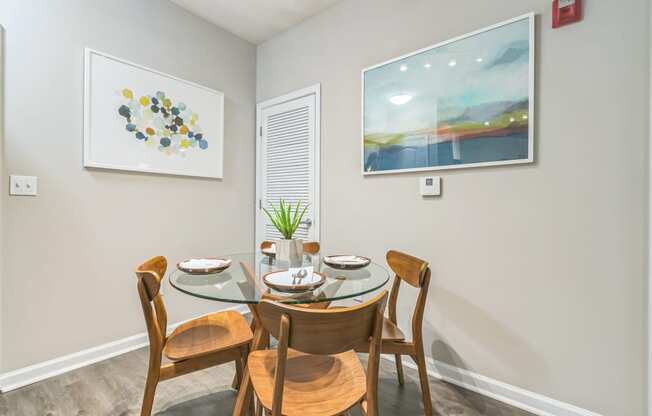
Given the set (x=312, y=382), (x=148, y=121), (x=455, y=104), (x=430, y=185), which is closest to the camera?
(x=312, y=382)

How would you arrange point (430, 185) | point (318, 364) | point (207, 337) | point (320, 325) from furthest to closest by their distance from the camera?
1. point (430, 185)
2. point (207, 337)
3. point (318, 364)
4. point (320, 325)

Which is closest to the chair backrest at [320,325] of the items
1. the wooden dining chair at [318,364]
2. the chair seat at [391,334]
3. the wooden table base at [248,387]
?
the wooden dining chair at [318,364]

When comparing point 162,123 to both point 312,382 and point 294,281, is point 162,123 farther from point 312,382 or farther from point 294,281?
point 312,382

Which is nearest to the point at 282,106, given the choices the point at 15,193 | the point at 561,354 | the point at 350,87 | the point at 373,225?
the point at 350,87

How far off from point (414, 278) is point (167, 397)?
5.15 feet

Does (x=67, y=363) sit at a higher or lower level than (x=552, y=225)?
lower

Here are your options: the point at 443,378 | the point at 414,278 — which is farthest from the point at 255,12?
the point at 443,378

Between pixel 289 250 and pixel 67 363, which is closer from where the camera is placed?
pixel 289 250

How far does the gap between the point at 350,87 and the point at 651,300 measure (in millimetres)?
2176

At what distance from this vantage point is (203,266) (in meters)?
1.73

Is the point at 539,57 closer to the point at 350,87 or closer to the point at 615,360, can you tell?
the point at 350,87

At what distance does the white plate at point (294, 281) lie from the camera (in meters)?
1.36

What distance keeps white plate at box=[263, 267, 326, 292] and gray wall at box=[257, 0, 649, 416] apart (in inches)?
37.9

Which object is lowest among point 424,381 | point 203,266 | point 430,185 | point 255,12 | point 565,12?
point 424,381
